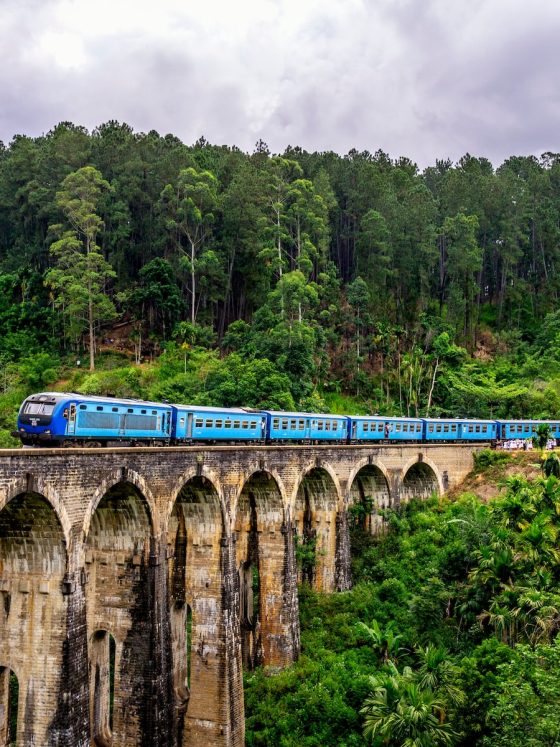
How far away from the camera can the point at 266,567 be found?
32.7 meters

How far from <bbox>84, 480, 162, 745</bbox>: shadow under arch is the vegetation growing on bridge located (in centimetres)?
678

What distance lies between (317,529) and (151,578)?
16143mm

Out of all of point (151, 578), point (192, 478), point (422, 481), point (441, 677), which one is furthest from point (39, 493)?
point (422, 481)

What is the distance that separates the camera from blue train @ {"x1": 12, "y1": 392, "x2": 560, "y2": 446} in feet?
73.7

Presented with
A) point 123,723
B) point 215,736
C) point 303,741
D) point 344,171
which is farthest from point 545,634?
point 344,171

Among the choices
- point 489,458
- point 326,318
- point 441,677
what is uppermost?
point 326,318

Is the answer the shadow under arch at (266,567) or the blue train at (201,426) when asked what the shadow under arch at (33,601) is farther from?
the shadow under arch at (266,567)

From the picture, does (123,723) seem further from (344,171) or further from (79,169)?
(344,171)

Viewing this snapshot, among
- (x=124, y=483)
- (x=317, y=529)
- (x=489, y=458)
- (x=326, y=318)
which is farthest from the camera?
(x=326, y=318)

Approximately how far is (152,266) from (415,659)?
38.7m

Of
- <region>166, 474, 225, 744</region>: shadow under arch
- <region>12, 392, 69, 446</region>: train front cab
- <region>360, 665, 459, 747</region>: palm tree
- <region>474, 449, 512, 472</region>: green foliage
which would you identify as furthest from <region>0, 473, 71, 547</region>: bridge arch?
<region>474, 449, 512, 472</region>: green foliage

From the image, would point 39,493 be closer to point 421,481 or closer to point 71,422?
point 71,422

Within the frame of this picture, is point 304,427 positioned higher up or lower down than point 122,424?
higher up

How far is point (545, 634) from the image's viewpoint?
82.1 ft
